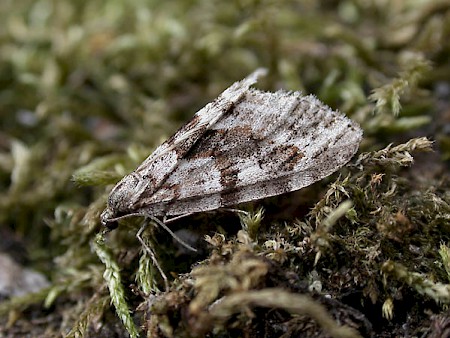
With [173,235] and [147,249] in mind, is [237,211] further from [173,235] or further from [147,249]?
[147,249]

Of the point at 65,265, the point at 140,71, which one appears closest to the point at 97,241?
the point at 65,265

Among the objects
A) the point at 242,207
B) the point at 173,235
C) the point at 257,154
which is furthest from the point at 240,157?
the point at 173,235

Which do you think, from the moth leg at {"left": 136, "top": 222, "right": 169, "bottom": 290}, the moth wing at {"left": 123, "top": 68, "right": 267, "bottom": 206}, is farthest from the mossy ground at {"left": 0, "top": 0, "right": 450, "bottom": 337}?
the moth wing at {"left": 123, "top": 68, "right": 267, "bottom": 206}

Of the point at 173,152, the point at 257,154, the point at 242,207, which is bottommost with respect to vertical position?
the point at 242,207

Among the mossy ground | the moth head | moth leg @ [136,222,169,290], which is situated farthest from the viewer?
the moth head

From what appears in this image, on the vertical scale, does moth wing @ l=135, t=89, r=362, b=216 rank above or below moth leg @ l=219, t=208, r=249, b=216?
above

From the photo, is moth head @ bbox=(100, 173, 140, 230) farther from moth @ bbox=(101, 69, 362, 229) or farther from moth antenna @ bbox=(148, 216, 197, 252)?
moth antenna @ bbox=(148, 216, 197, 252)

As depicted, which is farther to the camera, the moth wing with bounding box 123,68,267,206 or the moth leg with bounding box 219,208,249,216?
the moth wing with bounding box 123,68,267,206
